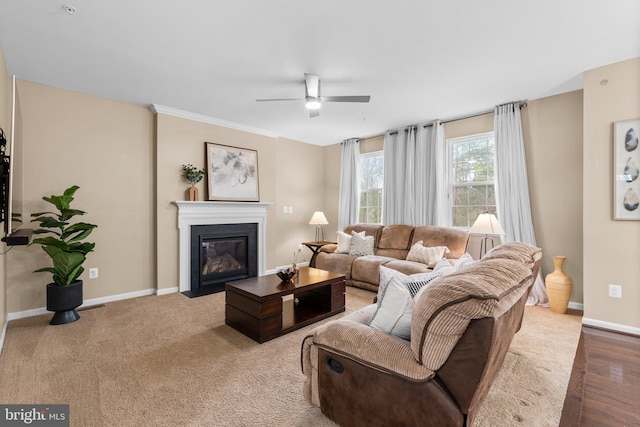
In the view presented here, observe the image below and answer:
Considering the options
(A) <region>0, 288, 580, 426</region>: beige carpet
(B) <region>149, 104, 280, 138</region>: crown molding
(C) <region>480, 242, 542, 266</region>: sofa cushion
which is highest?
(B) <region>149, 104, 280, 138</region>: crown molding

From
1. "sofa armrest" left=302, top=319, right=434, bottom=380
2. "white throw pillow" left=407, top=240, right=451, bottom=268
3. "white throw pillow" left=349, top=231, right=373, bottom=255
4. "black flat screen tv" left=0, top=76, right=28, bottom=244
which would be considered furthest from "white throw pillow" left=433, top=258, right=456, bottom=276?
"white throw pillow" left=349, top=231, right=373, bottom=255

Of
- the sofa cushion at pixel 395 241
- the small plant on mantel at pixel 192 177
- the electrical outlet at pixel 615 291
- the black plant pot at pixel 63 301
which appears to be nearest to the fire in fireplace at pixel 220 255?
the small plant on mantel at pixel 192 177

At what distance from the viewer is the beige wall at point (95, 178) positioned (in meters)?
3.29

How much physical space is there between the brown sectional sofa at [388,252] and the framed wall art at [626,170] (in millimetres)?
1635

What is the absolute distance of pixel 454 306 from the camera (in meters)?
1.08

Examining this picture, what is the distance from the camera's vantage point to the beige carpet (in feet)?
5.62

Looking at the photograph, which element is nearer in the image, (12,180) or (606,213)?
(12,180)

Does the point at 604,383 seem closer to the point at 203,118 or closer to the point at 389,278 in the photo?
the point at 389,278

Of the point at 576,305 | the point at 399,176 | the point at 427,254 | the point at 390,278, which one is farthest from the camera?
the point at 399,176

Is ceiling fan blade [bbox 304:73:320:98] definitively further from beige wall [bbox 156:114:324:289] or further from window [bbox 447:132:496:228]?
window [bbox 447:132:496:228]

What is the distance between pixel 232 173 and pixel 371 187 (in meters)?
2.72

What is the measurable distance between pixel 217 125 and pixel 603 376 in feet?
17.4

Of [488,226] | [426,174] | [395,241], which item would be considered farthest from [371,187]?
[488,226]

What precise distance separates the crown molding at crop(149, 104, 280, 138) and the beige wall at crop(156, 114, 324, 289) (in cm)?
6
